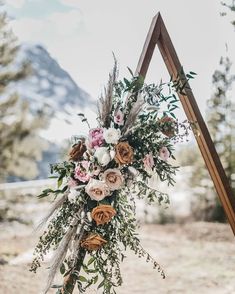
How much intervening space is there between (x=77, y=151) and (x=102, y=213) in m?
0.26

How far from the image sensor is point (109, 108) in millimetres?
1830

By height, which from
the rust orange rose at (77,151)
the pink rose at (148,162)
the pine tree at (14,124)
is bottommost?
the pink rose at (148,162)

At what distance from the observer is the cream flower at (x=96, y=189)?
5.58 feet

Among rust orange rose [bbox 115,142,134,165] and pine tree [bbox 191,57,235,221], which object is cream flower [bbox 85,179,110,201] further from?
pine tree [bbox 191,57,235,221]

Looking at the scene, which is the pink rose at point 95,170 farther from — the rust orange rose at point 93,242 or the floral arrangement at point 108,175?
the rust orange rose at point 93,242

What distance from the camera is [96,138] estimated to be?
5.83 ft

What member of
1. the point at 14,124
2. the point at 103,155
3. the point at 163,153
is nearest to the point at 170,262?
the point at 163,153

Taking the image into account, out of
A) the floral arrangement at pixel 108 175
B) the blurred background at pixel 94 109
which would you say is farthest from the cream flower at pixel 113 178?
the blurred background at pixel 94 109

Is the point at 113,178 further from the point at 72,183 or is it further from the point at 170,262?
the point at 170,262

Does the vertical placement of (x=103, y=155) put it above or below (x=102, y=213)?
above

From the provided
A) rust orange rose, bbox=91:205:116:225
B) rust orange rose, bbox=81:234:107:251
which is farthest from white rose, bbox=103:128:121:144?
rust orange rose, bbox=81:234:107:251

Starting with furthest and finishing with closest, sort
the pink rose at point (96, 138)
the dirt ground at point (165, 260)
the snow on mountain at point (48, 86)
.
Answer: the snow on mountain at point (48, 86) < the dirt ground at point (165, 260) < the pink rose at point (96, 138)

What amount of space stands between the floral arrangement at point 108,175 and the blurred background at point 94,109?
1.22 ft

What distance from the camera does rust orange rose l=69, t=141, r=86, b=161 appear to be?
1793 mm
